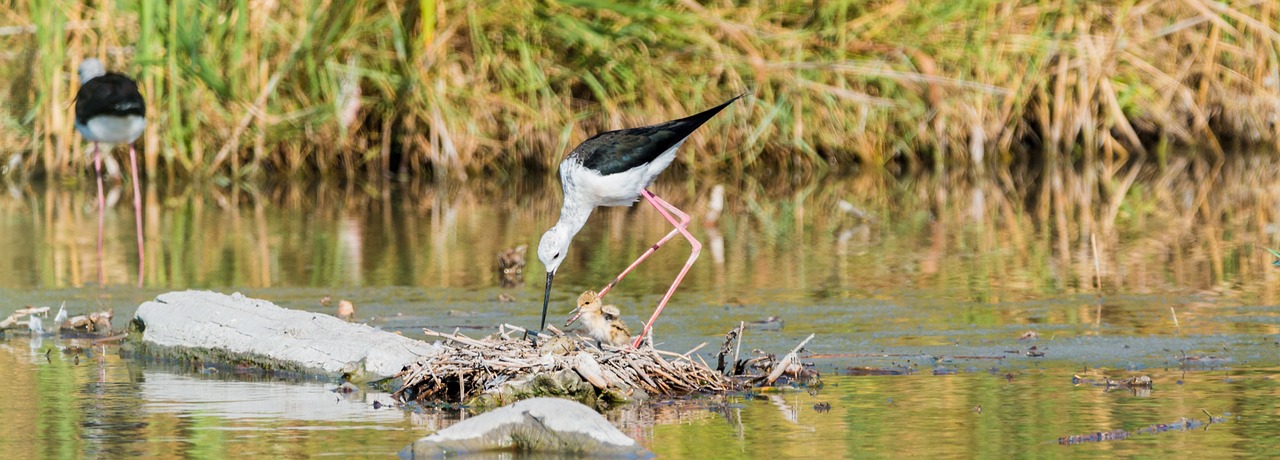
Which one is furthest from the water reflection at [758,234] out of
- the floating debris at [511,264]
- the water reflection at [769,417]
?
the water reflection at [769,417]

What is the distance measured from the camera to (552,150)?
721 inches

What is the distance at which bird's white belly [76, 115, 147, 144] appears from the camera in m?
13.4

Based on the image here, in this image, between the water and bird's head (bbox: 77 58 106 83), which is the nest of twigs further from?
bird's head (bbox: 77 58 106 83)

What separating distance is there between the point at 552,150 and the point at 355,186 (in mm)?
1967

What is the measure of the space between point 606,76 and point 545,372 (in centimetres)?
1167

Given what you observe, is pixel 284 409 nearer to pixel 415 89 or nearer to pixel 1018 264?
pixel 1018 264

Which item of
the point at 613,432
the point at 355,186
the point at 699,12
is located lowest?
the point at 613,432

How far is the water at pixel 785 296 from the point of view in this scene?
228 inches

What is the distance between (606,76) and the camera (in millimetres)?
17781

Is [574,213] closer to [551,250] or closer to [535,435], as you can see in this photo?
[551,250]

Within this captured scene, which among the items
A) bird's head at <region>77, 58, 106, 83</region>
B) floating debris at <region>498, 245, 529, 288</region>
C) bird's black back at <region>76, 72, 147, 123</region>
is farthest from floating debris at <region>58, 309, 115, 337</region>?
bird's head at <region>77, 58, 106, 83</region>

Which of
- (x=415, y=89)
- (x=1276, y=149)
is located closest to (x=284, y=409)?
(x=415, y=89)

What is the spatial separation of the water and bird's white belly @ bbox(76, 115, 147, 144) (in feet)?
2.33

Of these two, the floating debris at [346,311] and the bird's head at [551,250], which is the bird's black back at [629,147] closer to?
the bird's head at [551,250]
